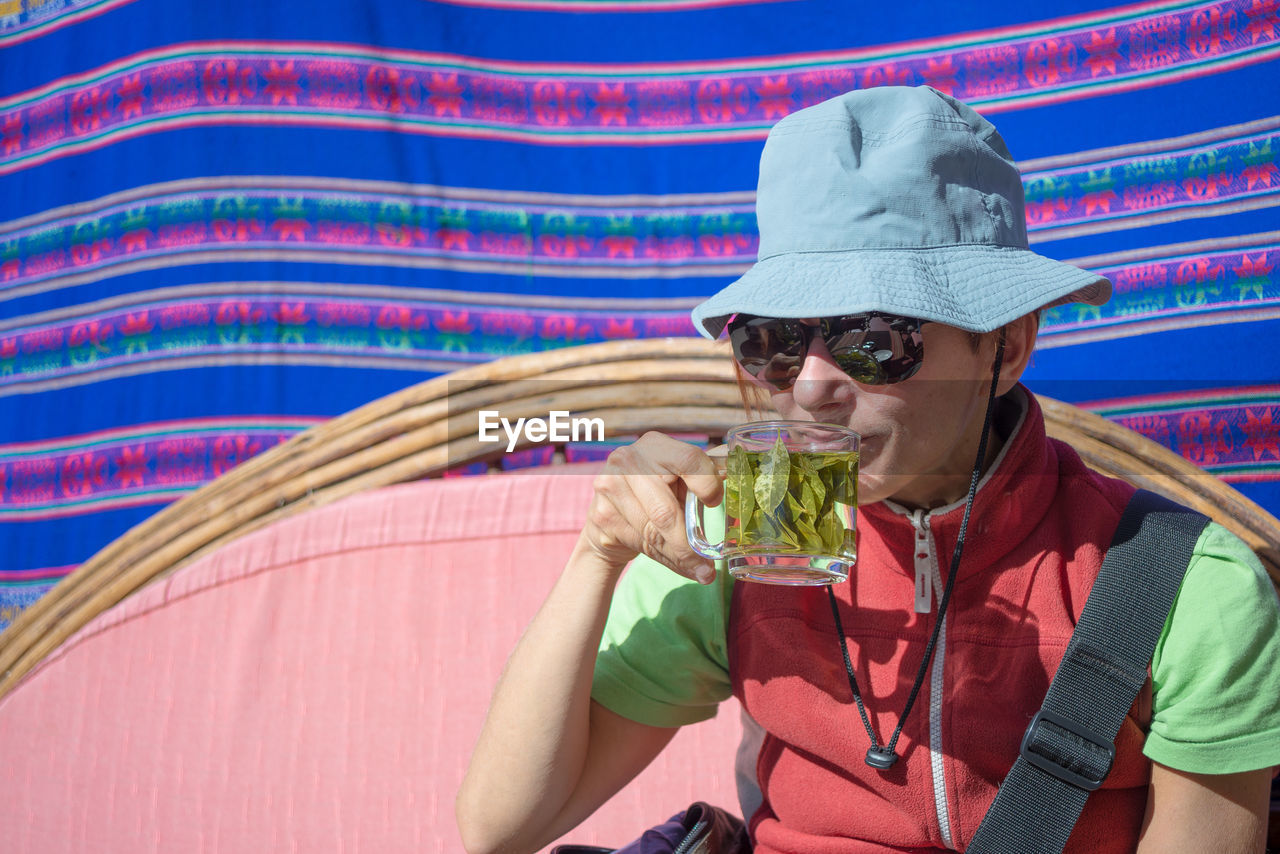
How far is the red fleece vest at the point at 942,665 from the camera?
952mm

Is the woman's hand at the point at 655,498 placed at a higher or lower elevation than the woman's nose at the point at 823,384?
lower

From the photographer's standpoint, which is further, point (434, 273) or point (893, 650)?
point (434, 273)

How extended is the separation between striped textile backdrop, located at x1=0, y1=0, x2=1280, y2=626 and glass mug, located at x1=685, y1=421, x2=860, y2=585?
0.95 m

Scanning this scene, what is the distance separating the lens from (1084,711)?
0.90m

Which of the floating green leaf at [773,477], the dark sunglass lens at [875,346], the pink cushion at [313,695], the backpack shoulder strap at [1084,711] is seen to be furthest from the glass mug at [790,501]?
the pink cushion at [313,695]

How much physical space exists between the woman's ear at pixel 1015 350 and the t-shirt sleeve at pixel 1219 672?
215 mm

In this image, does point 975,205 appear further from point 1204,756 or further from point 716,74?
point 716,74

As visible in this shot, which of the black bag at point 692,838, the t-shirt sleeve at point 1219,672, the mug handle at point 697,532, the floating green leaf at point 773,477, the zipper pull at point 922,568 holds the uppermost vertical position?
the floating green leaf at point 773,477

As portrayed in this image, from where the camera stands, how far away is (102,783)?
159cm

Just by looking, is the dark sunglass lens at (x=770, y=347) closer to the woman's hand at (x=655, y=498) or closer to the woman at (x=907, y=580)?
the woman at (x=907, y=580)

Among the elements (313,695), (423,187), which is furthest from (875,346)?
(423,187)

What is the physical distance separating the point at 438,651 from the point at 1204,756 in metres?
1.02

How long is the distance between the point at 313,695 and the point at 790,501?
1.01 metres

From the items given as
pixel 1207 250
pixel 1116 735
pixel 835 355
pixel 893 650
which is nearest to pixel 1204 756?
pixel 1116 735
